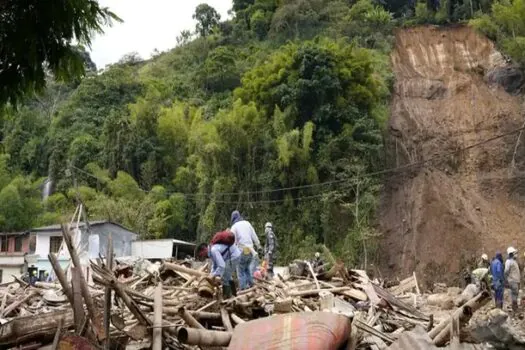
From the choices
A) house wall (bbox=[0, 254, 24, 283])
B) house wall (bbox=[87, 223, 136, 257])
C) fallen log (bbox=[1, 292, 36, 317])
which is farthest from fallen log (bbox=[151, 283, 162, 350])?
→ house wall (bbox=[0, 254, 24, 283])

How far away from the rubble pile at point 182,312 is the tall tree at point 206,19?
53.5 metres

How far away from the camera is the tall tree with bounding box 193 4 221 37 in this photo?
6400 cm

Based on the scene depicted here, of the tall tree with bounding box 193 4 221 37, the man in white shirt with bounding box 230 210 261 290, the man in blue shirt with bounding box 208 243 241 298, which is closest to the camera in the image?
the man in blue shirt with bounding box 208 243 241 298

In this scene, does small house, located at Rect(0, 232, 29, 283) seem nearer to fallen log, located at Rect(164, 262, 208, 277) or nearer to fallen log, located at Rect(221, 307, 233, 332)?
fallen log, located at Rect(164, 262, 208, 277)

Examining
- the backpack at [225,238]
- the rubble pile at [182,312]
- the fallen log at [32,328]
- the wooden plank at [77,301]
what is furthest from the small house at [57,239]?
the wooden plank at [77,301]

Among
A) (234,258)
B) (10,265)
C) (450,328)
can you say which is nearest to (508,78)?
(10,265)

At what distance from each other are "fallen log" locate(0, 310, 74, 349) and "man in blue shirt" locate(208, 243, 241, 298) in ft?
10.8

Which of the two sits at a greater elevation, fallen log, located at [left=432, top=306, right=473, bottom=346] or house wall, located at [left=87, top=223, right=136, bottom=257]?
fallen log, located at [left=432, top=306, right=473, bottom=346]

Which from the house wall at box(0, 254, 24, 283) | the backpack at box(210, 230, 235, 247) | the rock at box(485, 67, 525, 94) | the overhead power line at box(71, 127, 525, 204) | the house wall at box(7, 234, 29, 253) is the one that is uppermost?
the rock at box(485, 67, 525, 94)

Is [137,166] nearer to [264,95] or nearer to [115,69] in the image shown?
[264,95]

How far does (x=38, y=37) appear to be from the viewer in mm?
6348

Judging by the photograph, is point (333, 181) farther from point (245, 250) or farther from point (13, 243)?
point (245, 250)

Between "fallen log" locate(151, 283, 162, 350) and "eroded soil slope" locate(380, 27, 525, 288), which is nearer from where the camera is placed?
"fallen log" locate(151, 283, 162, 350)

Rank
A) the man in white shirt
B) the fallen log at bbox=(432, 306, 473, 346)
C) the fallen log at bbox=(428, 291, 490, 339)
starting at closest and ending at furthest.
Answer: the fallen log at bbox=(432, 306, 473, 346), the fallen log at bbox=(428, 291, 490, 339), the man in white shirt
